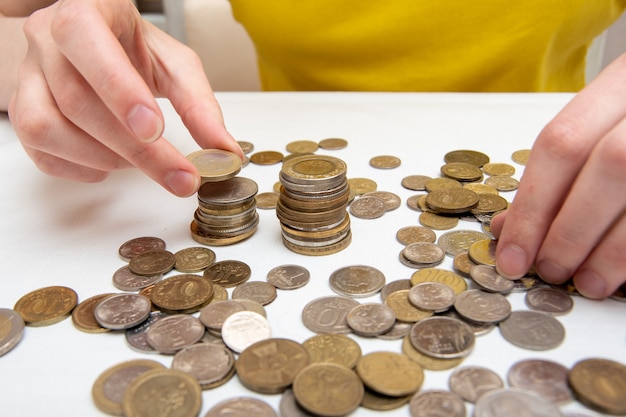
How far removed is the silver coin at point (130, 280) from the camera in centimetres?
75

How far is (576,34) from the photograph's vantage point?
137 cm

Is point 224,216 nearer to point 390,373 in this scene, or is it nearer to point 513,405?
point 390,373

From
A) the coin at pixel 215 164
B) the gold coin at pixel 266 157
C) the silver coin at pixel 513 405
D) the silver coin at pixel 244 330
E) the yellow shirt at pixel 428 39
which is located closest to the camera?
the silver coin at pixel 513 405

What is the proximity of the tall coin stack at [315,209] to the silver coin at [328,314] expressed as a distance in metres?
0.13

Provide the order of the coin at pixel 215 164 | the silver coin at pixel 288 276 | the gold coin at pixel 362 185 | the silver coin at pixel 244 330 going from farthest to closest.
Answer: the gold coin at pixel 362 185 < the coin at pixel 215 164 < the silver coin at pixel 288 276 < the silver coin at pixel 244 330

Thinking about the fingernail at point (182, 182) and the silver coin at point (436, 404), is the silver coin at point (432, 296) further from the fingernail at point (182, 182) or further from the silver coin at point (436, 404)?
the fingernail at point (182, 182)

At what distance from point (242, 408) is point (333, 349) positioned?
0.13 meters

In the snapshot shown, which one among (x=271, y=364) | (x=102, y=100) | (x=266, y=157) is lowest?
(x=266, y=157)

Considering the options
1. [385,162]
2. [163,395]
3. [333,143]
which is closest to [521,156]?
[385,162]

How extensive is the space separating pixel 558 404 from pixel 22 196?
36.5 inches

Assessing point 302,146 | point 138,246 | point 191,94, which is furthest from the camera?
point 302,146

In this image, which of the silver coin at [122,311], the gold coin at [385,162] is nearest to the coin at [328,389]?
the silver coin at [122,311]

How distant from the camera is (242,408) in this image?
1.81ft

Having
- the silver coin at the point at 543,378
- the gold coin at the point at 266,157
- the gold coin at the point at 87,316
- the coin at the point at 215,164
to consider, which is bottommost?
the gold coin at the point at 266,157
